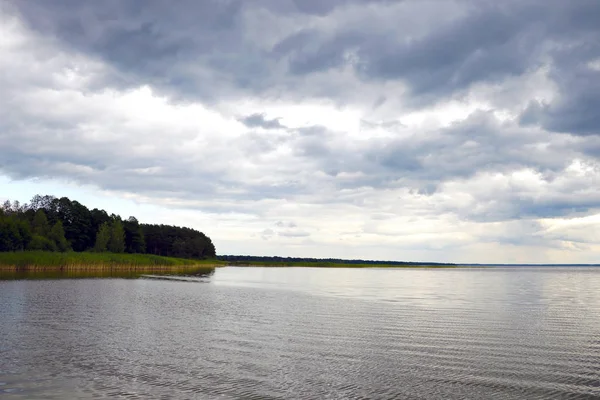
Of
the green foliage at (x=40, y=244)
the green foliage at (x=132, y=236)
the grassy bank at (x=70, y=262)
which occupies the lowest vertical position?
the grassy bank at (x=70, y=262)

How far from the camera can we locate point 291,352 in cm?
2173

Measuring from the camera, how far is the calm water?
15875mm

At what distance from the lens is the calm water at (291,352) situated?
15875 millimetres

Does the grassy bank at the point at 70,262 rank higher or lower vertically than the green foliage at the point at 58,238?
lower

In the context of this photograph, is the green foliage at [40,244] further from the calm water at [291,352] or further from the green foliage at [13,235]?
the calm water at [291,352]

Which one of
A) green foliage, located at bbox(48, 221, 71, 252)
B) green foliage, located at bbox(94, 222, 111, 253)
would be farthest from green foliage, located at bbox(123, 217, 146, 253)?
green foliage, located at bbox(48, 221, 71, 252)

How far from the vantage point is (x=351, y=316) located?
34781 millimetres

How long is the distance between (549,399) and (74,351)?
18.1 meters

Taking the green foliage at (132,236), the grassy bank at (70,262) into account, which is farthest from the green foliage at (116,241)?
the grassy bank at (70,262)

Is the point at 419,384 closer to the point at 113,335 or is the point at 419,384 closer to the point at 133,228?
the point at 113,335

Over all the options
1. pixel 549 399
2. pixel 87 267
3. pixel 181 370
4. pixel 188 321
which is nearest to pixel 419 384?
pixel 549 399

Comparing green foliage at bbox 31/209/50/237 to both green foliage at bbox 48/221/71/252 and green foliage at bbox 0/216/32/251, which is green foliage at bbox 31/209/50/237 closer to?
green foliage at bbox 48/221/71/252

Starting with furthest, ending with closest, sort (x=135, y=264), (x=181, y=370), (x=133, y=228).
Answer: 1. (x=133, y=228)
2. (x=135, y=264)
3. (x=181, y=370)

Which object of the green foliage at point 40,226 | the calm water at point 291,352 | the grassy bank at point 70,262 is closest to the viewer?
the calm water at point 291,352
